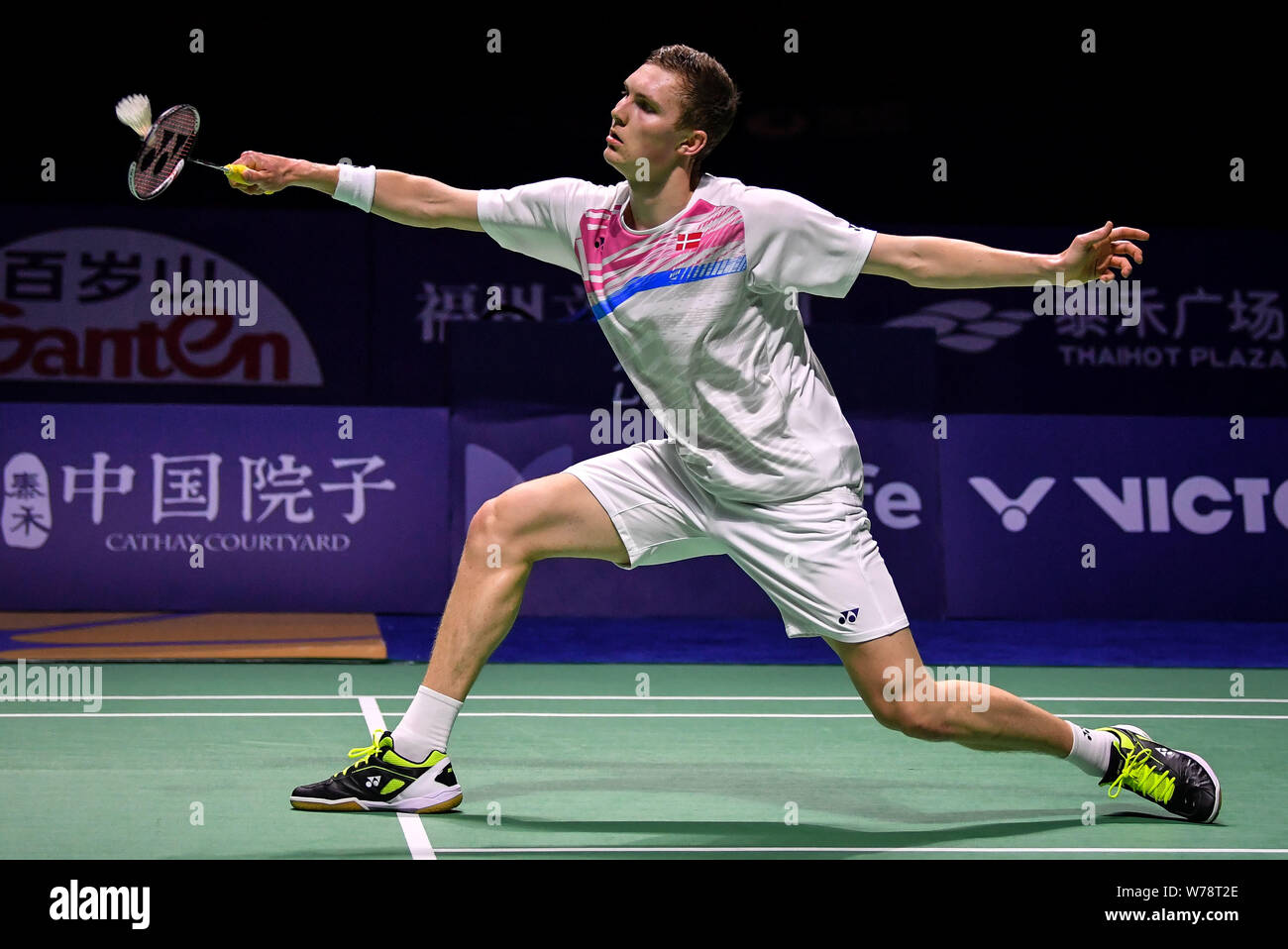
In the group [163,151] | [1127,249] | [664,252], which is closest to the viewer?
[1127,249]

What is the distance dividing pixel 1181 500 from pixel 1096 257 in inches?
213

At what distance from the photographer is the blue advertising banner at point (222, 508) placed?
26.7 ft

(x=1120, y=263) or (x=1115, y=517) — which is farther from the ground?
(x=1120, y=263)

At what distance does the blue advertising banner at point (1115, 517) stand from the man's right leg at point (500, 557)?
4892 millimetres

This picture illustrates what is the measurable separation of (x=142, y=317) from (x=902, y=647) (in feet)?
25.7

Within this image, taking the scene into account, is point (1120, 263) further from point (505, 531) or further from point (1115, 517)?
point (1115, 517)

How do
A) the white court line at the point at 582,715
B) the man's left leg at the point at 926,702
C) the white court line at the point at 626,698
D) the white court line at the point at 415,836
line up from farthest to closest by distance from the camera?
1. the white court line at the point at 626,698
2. the white court line at the point at 582,715
3. the man's left leg at the point at 926,702
4. the white court line at the point at 415,836

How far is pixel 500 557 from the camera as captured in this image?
3811mm

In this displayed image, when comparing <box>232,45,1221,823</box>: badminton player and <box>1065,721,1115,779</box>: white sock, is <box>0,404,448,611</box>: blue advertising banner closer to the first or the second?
<box>232,45,1221,823</box>: badminton player

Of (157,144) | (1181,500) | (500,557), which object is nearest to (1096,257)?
(500,557)

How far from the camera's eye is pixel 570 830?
3754 millimetres

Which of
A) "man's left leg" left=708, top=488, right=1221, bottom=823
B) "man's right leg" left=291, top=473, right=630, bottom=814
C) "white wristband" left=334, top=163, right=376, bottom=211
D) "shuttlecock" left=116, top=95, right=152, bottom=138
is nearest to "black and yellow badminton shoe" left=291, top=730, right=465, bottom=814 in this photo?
"man's right leg" left=291, top=473, right=630, bottom=814

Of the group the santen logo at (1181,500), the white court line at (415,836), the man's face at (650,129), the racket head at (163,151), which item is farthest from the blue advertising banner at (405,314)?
the white court line at (415,836)

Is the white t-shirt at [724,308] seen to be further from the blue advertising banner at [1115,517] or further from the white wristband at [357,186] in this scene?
the blue advertising banner at [1115,517]
